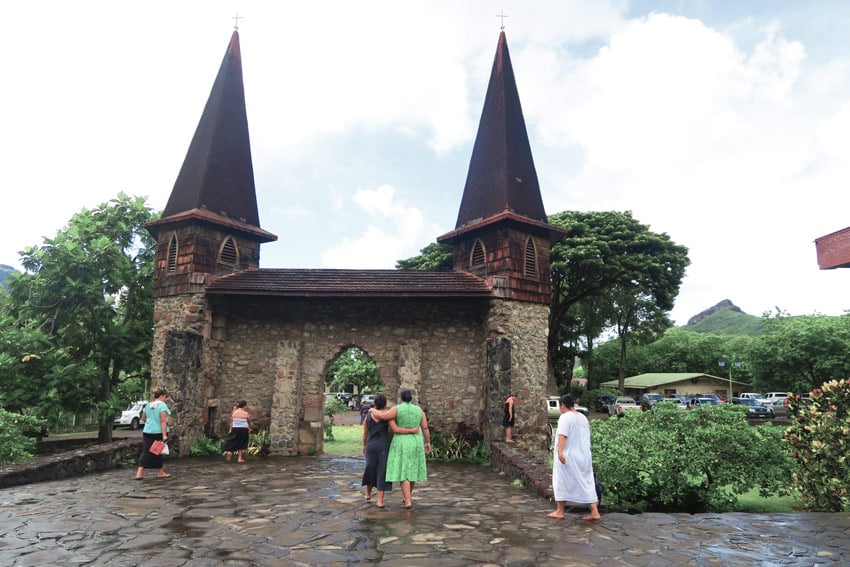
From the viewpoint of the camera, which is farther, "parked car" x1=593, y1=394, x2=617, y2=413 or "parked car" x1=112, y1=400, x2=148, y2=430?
"parked car" x1=593, y1=394, x2=617, y2=413

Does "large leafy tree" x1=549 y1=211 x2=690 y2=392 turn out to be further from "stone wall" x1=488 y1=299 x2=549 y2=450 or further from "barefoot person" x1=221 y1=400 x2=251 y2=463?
"barefoot person" x1=221 y1=400 x2=251 y2=463

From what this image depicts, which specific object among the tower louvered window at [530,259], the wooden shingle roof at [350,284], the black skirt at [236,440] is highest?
the tower louvered window at [530,259]

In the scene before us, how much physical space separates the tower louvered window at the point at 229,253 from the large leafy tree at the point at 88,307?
162 inches

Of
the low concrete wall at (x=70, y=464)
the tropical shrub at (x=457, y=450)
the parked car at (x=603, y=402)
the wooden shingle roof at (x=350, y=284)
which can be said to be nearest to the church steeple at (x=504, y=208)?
the wooden shingle roof at (x=350, y=284)

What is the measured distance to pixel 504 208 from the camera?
13.4 meters

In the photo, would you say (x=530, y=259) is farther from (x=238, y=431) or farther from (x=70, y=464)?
(x=70, y=464)

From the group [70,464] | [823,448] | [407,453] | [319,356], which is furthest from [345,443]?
[823,448]

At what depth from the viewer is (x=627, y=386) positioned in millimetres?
43938

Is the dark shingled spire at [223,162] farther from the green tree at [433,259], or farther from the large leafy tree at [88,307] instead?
the green tree at [433,259]

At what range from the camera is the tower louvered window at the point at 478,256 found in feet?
45.0

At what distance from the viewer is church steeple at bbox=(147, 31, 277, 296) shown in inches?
517

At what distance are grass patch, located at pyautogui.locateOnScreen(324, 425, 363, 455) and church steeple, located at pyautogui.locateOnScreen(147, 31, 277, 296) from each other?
5702mm

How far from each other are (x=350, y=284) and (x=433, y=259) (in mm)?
13597

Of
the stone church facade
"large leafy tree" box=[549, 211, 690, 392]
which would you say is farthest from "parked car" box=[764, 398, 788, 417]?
the stone church facade
